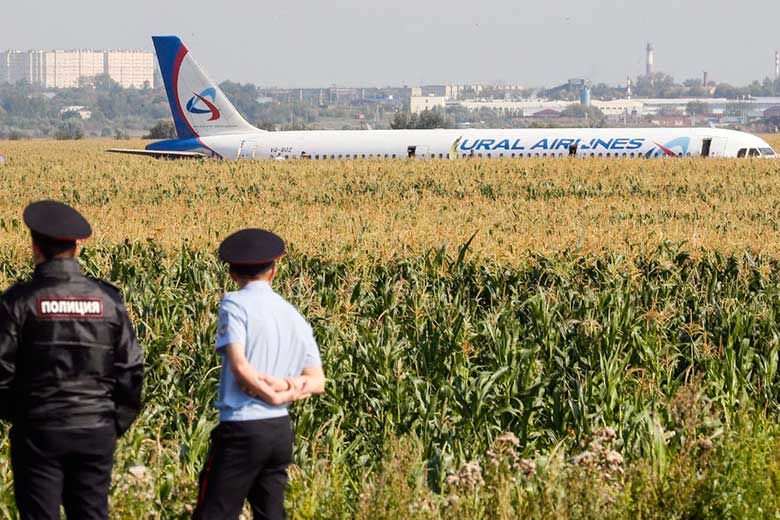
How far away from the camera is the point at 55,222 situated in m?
8.12

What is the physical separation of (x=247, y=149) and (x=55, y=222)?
5554 centimetres

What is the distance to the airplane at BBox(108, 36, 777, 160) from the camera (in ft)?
191

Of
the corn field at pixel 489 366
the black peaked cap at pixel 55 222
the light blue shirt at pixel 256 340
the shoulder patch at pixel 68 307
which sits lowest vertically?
the corn field at pixel 489 366

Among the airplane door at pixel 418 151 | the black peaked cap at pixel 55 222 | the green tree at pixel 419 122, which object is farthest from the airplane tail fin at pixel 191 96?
the green tree at pixel 419 122

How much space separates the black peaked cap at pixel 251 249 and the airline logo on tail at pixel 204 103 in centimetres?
5835

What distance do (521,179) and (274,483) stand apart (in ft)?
114

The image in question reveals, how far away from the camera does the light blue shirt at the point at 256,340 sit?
805 centimetres

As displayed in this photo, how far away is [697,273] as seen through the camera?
17.9m

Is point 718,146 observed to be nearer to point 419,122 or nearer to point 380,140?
point 380,140

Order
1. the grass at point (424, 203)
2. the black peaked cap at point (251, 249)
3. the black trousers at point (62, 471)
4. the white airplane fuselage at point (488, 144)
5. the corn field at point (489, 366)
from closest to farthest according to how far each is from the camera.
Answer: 1. the black trousers at point (62, 471)
2. the black peaked cap at point (251, 249)
3. the corn field at point (489, 366)
4. the grass at point (424, 203)
5. the white airplane fuselage at point (488, 144)

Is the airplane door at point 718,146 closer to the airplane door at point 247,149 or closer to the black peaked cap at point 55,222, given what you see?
the airplane door at point 247,149

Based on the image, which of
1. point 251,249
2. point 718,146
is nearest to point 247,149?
point 718,146

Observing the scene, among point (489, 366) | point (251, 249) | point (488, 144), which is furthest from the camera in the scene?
point (488, 144)

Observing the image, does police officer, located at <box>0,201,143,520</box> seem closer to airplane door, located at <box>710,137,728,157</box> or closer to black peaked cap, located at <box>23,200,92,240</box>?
black peaked cap, located at <box>23,200,92,240</box>
